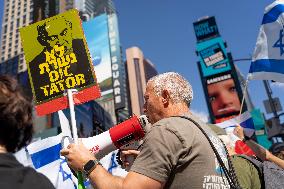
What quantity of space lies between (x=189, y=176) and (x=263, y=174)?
1.13 metres

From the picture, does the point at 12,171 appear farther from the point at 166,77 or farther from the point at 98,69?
the point at 98,69

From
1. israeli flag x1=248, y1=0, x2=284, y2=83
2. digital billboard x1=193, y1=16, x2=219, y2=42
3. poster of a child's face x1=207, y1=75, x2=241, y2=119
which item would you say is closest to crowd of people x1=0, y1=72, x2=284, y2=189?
israeli flag x1=248, y1=0, x2=284, y2=83

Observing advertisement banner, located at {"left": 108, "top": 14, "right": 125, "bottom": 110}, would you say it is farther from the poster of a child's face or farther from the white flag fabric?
the white flag fabric

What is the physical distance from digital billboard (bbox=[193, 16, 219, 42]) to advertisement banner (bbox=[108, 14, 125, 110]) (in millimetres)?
8840

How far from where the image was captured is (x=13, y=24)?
124312 mm

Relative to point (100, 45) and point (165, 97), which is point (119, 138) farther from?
point (100, 45)

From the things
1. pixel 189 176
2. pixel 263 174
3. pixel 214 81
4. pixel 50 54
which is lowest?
pixel 214 81

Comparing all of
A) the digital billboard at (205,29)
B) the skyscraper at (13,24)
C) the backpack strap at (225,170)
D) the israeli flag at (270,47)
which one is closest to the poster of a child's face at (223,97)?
the digital billboard at (205,29)

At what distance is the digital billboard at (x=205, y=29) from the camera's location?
4147 centimetres

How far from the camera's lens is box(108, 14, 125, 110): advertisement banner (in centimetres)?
3959

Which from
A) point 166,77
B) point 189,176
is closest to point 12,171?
point 189,176

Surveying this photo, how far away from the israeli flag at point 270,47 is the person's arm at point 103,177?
12.4ft

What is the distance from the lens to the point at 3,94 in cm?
175

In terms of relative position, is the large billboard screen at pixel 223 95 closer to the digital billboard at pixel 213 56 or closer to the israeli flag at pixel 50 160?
the digital billboard at pixel 213 56
